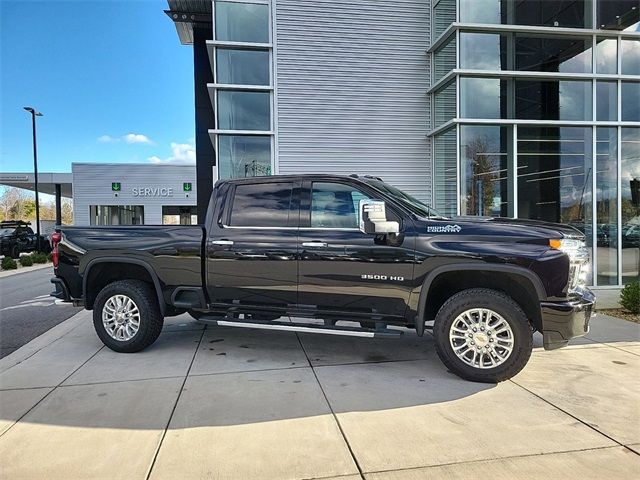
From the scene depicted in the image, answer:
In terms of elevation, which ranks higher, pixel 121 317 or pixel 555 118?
pixel 555 118

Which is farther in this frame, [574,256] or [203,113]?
[203,113]

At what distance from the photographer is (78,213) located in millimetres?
30797

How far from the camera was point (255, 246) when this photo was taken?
5008 millimetres

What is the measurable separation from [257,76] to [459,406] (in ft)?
28.9

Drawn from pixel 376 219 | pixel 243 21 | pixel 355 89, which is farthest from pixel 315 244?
pixel 243 21

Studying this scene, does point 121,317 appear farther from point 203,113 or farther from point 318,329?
point 203,113

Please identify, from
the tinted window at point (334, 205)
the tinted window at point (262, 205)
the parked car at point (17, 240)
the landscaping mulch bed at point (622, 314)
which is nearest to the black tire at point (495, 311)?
the tinted window at point (334, 205)

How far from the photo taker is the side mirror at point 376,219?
4.23 m

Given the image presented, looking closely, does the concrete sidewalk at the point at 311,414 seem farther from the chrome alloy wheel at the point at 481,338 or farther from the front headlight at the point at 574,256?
the front headlight at the point at 574,256

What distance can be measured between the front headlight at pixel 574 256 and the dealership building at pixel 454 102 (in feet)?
17.4

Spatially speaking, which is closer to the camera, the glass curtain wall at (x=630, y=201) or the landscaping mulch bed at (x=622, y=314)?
the landscaping mulch bed at (x=622, y=314)

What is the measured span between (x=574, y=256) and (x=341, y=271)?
Result: 2.21 metres

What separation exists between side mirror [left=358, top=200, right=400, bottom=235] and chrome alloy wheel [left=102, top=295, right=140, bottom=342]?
2.97 metres

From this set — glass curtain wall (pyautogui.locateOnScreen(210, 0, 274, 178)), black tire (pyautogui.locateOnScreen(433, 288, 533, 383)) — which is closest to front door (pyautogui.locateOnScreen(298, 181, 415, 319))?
black tire (pyautogui.locateOnScreen(433, 288, 533, 383))
